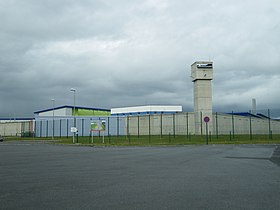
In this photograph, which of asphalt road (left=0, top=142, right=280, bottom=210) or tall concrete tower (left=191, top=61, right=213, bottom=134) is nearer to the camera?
asphalt road (left=0, top=142, right=280, bottom=210)

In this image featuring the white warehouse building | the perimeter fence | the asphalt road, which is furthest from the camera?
the white warehouse building

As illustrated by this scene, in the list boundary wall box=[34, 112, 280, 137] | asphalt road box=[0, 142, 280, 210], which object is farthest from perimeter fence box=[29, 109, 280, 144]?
asphalt road box=[0, 142, 280, 210]

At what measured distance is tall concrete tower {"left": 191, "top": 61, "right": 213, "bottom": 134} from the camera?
50.5 meters

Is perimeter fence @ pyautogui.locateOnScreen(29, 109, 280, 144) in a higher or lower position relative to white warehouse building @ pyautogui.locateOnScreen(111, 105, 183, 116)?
lower

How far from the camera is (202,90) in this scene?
51.0 metres

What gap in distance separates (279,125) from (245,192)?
58711 millimetres

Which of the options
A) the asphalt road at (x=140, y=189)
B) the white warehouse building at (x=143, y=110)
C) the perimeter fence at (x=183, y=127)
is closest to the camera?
the asphalt road at (x=140, y=189)

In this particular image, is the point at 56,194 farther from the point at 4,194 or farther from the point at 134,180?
the point at 134,180

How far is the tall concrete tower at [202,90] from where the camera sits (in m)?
50.5

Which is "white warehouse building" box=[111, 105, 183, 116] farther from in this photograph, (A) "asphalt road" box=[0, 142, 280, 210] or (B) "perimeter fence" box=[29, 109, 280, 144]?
(A) "asphalt road" box=[0, 142, 280, 210]

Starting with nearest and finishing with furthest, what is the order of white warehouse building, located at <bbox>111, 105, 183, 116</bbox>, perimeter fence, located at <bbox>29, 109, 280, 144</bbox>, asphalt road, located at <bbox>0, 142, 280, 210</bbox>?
asphalt road, located at <bbox>0, 142, 280, 210</bbox>
perimeter fence, located at <bbox>29, 109, 280, 144</bbox>
white warehouse building, located at <bbox>111, 105, 183, 116</bbox>

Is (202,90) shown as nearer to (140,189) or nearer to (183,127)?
(183,127)

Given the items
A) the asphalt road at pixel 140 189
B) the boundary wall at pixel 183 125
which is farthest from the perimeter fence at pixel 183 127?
the asphalt road at pixel 140 189

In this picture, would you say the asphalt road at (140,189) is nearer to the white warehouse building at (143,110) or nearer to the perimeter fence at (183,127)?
the perimeter fence at (183,127)
